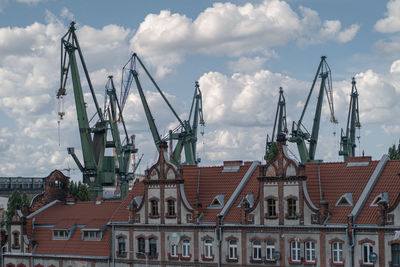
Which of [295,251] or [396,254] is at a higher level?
[396,254]

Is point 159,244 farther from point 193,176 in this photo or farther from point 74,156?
point 74,156

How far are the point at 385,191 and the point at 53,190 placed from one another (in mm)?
46637

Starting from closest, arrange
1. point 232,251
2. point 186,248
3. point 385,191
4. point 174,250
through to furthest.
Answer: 1. point 385,191
2. point 232,251
3. point 186,248
4. point 174,250

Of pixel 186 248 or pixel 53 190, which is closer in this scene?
pixel 186 248

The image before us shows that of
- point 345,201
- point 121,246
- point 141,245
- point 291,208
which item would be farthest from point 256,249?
point 121,246

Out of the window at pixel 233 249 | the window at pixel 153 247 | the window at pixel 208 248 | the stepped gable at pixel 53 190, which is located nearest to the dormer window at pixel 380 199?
the window at pixel 233 249

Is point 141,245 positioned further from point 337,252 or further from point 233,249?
point 337,252

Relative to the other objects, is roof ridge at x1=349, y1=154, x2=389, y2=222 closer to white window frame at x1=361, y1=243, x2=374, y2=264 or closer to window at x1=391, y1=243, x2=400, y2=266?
white window frame at x1=361, y1=243, x2=374, y2=264

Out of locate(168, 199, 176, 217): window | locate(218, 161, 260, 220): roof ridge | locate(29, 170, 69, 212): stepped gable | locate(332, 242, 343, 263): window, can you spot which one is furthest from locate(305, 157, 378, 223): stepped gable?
locate(29, 170, 69, 212): stepped gable

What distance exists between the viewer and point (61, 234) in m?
77.4

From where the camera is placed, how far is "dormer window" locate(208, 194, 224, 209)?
68.9 metres

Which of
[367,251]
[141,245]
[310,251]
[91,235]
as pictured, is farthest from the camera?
[91,235]

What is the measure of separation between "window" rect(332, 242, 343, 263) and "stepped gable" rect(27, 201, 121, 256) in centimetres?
2772

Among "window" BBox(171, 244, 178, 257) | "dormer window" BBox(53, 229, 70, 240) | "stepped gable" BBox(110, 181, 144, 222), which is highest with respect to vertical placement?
"stepped gable" BBox(110, 181, 144, 222)
